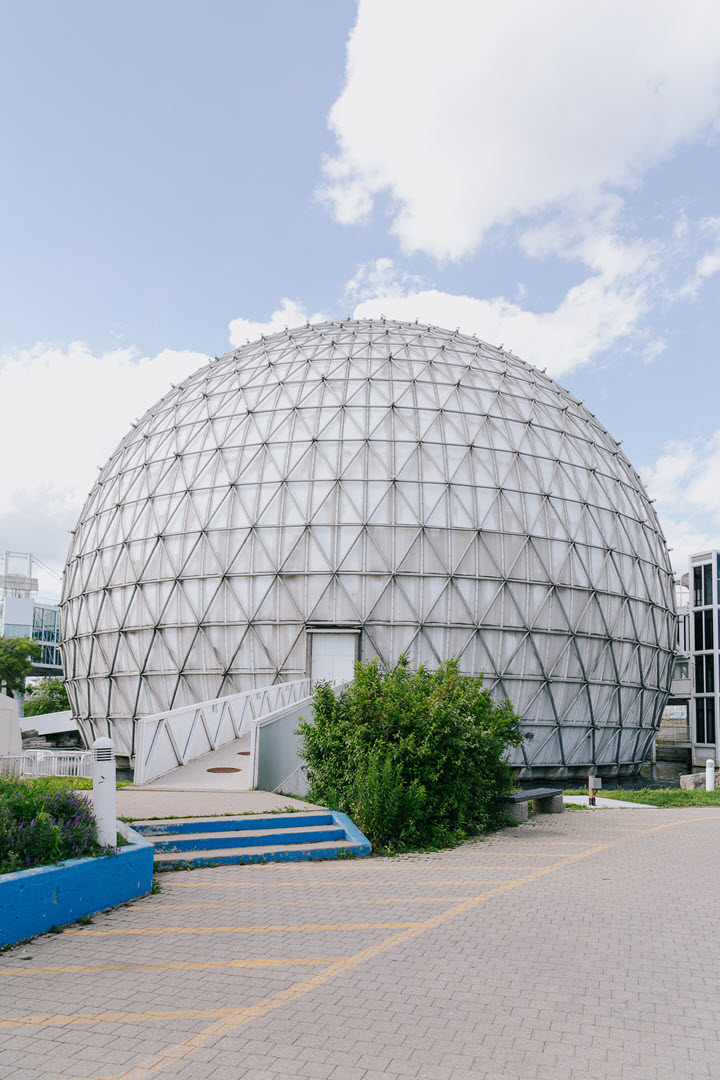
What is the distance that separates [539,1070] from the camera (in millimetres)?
4766

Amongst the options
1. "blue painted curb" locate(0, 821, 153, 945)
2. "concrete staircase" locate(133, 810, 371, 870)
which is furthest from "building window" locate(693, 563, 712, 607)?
"blue painted curb" locate(0, 821, 153, 945)

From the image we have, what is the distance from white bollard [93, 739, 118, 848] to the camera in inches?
332

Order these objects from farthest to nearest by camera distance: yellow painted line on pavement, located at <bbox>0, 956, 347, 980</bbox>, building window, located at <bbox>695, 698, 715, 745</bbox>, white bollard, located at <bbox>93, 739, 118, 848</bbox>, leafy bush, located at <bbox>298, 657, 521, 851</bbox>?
1. building window, located at <bbox>695, 698, 715, 745</bbox>
2. leafy bush, located at <bbox>298, 657, 521, 851</bbox>
3. white bollard, located at <bbox>93, 739, 118, 848</bbox>
4. yellow painted line on pavement, located at <bbox>0, 956, 347, 980</bbox>

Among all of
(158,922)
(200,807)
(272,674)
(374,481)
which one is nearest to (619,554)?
(374,481)

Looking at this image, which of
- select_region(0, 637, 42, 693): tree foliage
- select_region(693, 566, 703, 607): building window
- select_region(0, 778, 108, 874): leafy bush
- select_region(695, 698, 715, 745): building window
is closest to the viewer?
select_region(0, 778, 108, 874): leafy bush

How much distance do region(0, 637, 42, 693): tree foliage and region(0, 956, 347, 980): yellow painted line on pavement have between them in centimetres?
5683

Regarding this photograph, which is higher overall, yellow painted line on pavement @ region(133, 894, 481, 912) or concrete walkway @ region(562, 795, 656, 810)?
yellow painted line on pavement @ region(133, 894, 481, 912)

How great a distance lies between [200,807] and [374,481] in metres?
17.5

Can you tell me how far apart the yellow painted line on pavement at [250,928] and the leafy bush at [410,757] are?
4717 millimetres

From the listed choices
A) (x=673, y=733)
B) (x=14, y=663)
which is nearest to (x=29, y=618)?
(x=14, y=663)

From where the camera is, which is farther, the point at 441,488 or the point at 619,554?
the point at 619,554

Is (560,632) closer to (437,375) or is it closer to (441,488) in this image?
(441,488)

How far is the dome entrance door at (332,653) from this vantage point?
1112 inches

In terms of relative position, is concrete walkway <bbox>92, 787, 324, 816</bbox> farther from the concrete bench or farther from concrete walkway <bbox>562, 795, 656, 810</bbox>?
concrete walkway <bbox>562, 795, 656, 810</bbox>
